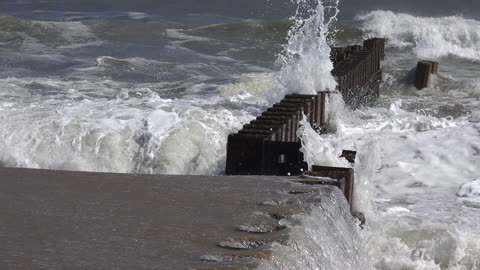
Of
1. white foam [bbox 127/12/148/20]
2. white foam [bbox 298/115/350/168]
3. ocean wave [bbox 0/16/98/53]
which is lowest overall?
white foam [bbox 127/12/148/20]

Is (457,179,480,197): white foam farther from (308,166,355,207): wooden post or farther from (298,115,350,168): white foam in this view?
(308,166,355,207): wooden post

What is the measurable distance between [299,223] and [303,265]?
1.33ft

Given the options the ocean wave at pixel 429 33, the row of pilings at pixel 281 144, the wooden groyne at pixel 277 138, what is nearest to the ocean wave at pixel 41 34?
the ocean wave at pixel 429 33

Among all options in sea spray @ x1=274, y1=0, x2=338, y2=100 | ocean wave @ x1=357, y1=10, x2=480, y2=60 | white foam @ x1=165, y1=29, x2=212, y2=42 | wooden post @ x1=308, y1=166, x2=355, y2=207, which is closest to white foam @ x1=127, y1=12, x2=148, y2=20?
white foam @ x1=165, y1=29, x2=212, y2=42

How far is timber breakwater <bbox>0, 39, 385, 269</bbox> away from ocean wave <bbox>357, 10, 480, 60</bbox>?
1392cm

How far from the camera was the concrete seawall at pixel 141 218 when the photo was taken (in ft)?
13.0

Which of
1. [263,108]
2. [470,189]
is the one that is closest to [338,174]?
[470,189]

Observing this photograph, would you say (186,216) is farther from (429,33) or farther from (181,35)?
(429,33)

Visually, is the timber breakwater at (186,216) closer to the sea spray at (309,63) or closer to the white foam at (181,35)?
the sea spray at (309,63)

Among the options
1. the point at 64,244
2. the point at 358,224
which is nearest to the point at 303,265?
the point at 64,244

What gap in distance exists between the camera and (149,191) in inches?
208

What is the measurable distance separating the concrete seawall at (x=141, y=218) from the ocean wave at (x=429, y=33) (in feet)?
47.6

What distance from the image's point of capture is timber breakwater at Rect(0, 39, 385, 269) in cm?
400

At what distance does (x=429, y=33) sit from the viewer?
21.2 m
